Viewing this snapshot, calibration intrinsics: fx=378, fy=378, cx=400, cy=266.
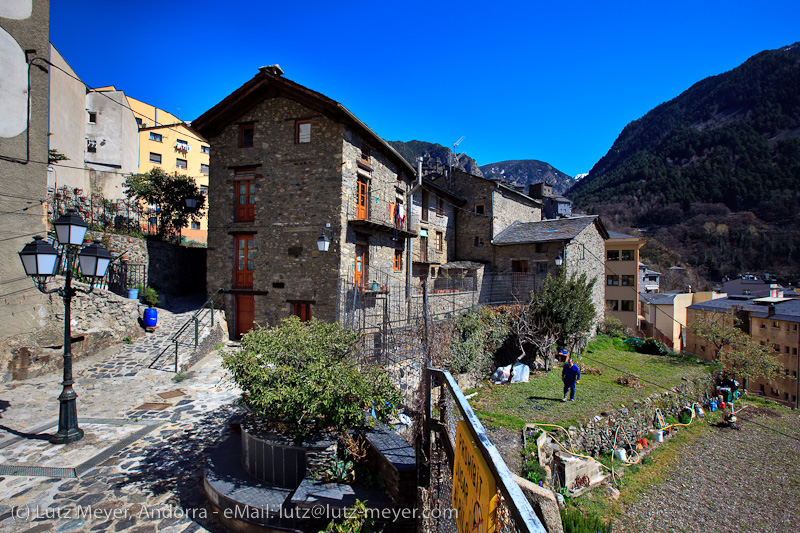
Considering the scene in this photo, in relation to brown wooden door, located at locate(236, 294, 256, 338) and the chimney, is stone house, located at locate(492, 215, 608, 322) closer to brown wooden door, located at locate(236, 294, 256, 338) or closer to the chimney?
brown wooden door, located at locate(236, 294, 256, 338)

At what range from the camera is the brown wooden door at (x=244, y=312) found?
1484 centimetres

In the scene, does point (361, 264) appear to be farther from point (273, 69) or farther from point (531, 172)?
point (531, 172)

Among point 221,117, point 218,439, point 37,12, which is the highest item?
point 37,12

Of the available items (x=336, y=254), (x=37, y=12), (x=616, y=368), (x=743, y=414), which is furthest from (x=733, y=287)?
(x=37, y=12)

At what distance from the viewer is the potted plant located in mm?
12664

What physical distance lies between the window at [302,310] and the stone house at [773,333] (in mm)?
28967

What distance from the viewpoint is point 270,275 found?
14.5 metres

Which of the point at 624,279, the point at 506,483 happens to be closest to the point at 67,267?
the point at 506,483

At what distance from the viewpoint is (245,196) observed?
49.4 ft

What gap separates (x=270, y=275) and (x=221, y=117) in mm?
6594

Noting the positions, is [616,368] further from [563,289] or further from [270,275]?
[270,275]

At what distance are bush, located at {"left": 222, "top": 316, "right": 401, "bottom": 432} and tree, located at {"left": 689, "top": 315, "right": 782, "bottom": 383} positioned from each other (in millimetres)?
26855

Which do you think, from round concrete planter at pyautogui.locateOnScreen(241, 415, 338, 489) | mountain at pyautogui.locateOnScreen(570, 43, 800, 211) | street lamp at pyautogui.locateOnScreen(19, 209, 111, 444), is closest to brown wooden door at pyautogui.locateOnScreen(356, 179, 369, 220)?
street lamp at pyautogui.locateOnScreen(19, 209, 111, 444)

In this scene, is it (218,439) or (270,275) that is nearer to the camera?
(218,439)
